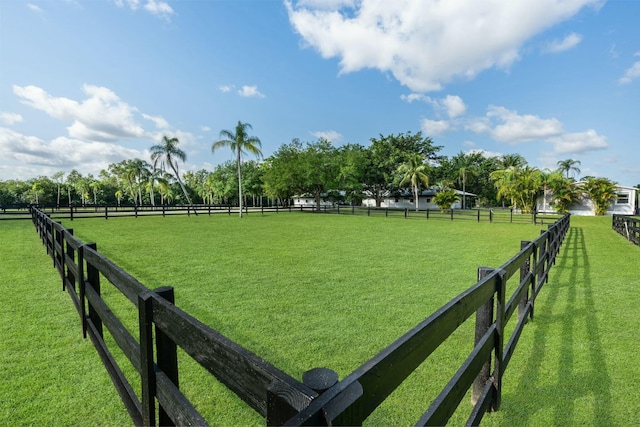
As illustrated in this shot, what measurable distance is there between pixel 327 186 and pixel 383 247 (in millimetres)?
25482

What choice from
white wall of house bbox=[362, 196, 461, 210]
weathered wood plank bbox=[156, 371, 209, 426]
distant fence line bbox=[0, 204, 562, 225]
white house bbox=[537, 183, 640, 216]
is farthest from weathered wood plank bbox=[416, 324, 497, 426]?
white wall of house bbox=[362, 196, 461, 210]

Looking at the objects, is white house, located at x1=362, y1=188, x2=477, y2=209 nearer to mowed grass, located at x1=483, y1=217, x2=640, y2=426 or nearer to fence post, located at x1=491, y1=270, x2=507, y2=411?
mowed grass, located at x1=483, y1=217, x2=640, y2=426

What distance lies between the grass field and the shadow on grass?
0.04 feet

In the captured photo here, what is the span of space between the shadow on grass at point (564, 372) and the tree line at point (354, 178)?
72.3 ft

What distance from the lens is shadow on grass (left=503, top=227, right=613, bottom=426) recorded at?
2291 mm

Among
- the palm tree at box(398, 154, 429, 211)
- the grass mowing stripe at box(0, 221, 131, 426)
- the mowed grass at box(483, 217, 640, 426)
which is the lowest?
the mowed grass at box(483, 217, 640, 426)

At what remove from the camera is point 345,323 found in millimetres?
3777

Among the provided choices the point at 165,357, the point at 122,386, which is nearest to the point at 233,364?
the point at 165,357

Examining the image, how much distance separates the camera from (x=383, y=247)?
30.7ft

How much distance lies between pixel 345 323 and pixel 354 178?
107ft

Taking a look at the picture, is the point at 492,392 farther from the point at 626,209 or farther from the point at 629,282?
the point at 626,209

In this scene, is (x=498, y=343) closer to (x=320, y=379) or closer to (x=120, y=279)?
(x=320, y=379)

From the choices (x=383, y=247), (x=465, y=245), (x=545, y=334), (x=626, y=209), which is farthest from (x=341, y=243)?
(x=626, y=209)

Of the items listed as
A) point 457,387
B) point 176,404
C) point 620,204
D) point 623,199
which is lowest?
point 457,387
